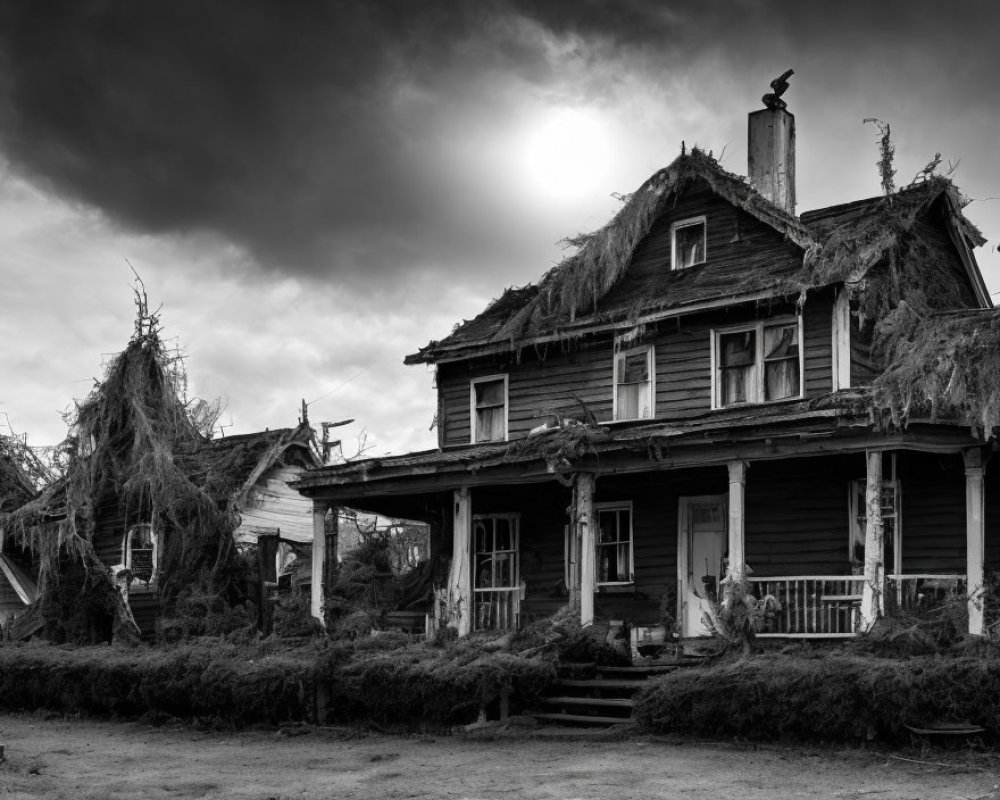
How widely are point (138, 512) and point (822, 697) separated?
18482 mm

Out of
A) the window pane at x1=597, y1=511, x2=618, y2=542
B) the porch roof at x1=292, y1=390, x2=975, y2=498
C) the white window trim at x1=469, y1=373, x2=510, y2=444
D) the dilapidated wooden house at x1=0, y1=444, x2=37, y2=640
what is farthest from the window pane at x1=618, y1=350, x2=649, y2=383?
the dilapidated wooden house at x1=0, y1=444, x2=37, y2=640

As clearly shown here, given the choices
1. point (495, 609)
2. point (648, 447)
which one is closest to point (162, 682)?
point (495, 609)

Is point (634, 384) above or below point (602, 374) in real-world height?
below

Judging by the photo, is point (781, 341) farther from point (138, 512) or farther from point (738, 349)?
point (138, 512)

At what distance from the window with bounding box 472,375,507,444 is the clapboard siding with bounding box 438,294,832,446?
0.51 ft

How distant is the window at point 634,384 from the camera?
22.4 m

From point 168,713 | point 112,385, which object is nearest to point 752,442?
point 168,713

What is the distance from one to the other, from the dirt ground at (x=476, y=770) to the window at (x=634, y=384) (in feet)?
25.7

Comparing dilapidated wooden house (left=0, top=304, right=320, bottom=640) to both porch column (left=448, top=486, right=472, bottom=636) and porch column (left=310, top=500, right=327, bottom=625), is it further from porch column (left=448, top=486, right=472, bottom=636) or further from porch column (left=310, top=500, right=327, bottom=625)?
porch column (left=448, top=486, right=472, bottom=636)

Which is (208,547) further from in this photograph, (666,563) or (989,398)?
(989,398)

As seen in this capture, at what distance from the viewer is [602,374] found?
75.7 feet

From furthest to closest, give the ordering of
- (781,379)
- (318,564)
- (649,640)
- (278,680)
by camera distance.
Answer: (318,564)
(781,379)
(649,640)
(278,680)

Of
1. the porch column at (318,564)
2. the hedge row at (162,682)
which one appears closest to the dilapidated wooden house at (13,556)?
the hedge row at (162,682)

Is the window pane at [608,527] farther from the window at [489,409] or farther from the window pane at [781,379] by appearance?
the window pane at [781,379]
